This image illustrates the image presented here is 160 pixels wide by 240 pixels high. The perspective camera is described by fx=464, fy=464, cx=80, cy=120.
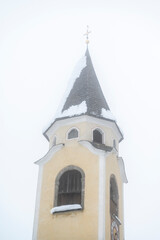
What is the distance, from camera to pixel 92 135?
2781 cm

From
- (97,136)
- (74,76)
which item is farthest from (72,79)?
(97,136)

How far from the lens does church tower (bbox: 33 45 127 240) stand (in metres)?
24.0

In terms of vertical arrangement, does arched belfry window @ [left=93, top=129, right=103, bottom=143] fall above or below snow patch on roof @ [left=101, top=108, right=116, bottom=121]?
below

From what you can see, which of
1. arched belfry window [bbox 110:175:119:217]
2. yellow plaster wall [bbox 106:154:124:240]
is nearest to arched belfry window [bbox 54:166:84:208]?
yellow plaster wall [bbox 106:154:124:240]

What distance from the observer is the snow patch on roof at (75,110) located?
1122 inches

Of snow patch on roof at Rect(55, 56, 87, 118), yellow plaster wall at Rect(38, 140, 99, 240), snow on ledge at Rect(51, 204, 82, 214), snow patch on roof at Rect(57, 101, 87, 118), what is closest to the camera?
yellow plaster wall at Rect(38, 140, 99, 240)

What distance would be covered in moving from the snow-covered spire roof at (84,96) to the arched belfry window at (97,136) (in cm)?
97

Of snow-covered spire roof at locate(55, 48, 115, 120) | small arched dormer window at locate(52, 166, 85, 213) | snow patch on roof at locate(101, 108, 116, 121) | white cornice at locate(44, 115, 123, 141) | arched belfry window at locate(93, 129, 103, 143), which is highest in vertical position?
snow-covered spire roof at locate(55, 48, 115, 120)

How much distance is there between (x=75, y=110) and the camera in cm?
2878

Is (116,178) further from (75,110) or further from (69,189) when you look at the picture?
(75,110)

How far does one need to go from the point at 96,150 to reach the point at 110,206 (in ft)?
10.7

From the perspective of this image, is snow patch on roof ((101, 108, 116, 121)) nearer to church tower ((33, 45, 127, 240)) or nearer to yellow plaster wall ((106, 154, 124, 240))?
church tower ((33, 45, 127, 240))

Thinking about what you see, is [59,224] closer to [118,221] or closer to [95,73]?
[118,221]

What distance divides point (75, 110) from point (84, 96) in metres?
1.64
